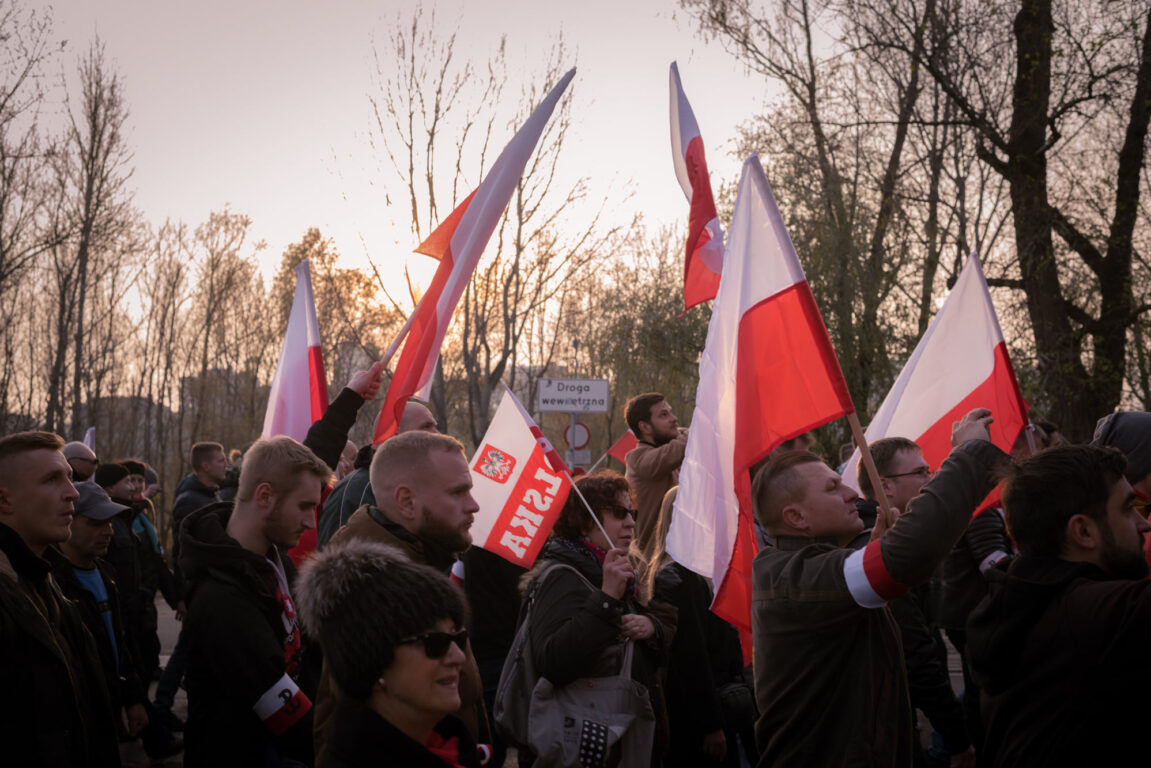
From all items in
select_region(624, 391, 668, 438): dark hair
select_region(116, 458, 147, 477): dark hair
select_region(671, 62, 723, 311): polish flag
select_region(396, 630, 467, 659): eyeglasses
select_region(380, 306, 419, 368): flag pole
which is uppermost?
select_region(671, 62, 723, 311): polish flag

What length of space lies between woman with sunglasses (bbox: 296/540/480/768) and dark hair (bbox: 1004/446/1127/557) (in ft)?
5.80

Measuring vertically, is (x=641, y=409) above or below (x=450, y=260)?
below

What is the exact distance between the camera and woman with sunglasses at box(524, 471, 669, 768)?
12.6ft

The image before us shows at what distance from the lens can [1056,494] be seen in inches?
118

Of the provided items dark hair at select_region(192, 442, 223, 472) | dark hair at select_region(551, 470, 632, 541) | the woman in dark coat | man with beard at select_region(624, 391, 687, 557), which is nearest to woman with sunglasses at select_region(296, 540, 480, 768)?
dark hair at select_region(551, 470, 632, 541)

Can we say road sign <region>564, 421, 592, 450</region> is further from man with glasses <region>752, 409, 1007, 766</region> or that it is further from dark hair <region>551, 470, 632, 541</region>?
man with glasses <region>752, 409, 1007, 766</region>

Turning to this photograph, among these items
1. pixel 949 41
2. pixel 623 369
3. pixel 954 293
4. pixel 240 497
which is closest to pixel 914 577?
pixel 240 497

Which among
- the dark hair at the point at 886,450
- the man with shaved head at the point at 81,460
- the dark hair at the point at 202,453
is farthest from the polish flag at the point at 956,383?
the dark hair at the point at 202,453

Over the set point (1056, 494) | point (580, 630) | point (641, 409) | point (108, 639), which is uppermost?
point (641, 409)

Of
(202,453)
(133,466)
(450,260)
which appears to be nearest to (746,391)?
(450,260)

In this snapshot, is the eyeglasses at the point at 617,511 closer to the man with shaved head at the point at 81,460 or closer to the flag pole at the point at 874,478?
the flag pole at the point at 874,478

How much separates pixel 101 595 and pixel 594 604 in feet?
11.1

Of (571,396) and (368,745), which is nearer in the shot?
(368,745)

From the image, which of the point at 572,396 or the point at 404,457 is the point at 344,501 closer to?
the point at 404,457
